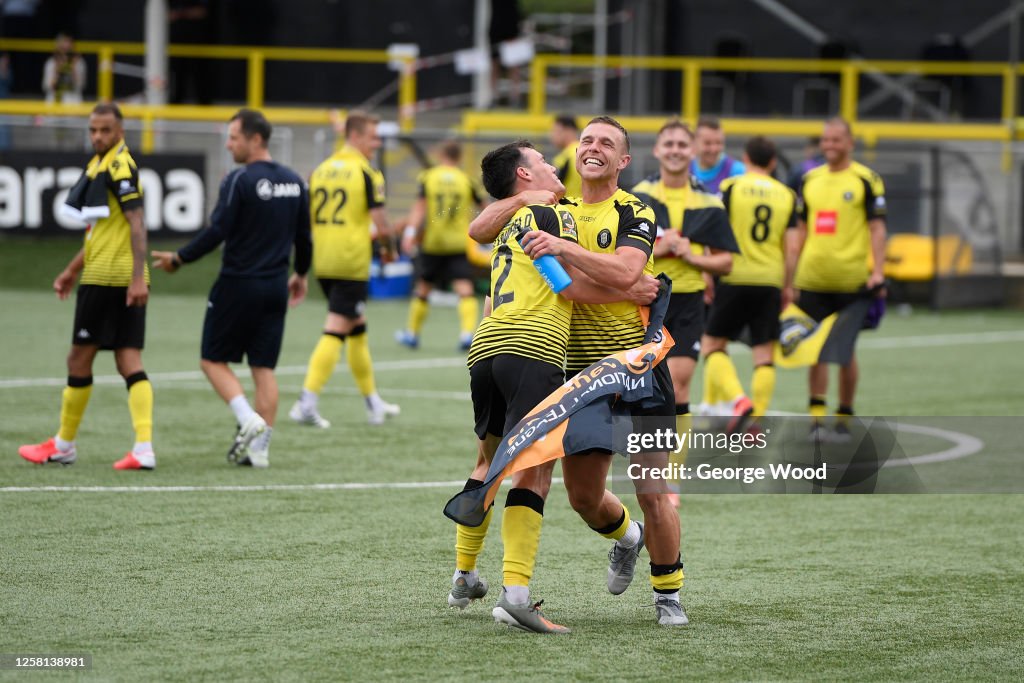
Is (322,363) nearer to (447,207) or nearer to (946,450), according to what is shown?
(946,450)

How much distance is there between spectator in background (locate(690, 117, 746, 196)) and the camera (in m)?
11.3

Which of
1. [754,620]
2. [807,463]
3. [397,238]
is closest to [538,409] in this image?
[754,620]

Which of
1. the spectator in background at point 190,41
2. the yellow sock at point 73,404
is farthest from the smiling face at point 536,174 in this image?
the spectator in background at point 190,41

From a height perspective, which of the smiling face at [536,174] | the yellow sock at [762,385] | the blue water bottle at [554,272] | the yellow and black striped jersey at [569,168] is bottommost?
the yellow sock at [762,385]

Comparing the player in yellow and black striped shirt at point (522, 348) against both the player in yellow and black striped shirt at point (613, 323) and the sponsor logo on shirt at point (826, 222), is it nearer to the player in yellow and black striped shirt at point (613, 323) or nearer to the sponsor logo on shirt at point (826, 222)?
the player in yellow and black striped shirt at point (613, 323)

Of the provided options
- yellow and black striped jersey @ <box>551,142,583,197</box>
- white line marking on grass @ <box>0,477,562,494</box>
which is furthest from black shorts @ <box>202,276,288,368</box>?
yellow and black striped jersey @ <box>551,142,583,197</box>

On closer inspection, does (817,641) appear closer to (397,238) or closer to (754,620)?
(754,620)

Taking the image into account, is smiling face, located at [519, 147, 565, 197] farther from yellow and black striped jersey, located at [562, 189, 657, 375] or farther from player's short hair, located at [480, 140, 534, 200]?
yellow and black striped jersey, located at [562, 189, 657, 375]

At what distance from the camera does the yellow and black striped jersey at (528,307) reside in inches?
241

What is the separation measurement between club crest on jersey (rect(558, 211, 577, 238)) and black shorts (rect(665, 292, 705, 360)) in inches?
127

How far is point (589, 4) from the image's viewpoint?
161 feet

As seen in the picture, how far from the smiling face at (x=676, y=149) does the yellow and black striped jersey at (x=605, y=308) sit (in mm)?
2978

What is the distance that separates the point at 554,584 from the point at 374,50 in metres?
25.2

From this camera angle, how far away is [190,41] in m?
30.6
